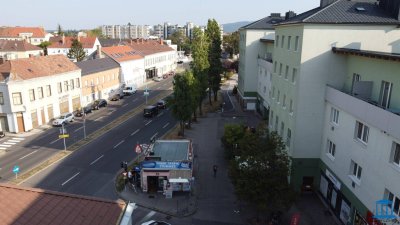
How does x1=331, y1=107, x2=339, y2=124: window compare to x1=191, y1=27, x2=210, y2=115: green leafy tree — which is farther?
x1=191, y1=27, x2=210, y2=115: green leafy tree

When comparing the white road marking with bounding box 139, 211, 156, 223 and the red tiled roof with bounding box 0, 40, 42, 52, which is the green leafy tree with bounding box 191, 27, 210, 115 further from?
the red tiled roof with bounding box 0, 40, 42, 52

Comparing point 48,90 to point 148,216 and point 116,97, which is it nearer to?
point 116,97

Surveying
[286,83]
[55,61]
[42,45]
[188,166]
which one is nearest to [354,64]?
[286,83]

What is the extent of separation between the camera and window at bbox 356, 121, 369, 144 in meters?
21.6

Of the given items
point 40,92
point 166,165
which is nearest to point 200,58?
point 40,92

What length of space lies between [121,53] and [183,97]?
153 feet

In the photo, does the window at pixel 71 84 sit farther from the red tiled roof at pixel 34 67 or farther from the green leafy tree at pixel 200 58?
the green leafy tree at pixel 200 58

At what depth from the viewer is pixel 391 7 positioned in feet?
88.2

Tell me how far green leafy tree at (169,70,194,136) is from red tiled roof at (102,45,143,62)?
38.8m

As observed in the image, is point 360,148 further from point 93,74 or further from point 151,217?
point 93,74

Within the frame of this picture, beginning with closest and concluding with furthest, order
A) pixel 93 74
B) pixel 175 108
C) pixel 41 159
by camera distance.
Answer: pixel 41 159 → pixel 175 108 → pixel 93 74

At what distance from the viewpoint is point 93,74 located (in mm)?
63812

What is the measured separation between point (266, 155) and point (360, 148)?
20.2ft

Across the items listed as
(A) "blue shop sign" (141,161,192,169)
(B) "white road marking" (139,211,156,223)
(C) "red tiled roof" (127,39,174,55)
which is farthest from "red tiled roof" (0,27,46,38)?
(B) "white road marking" (139,211,156,223)
